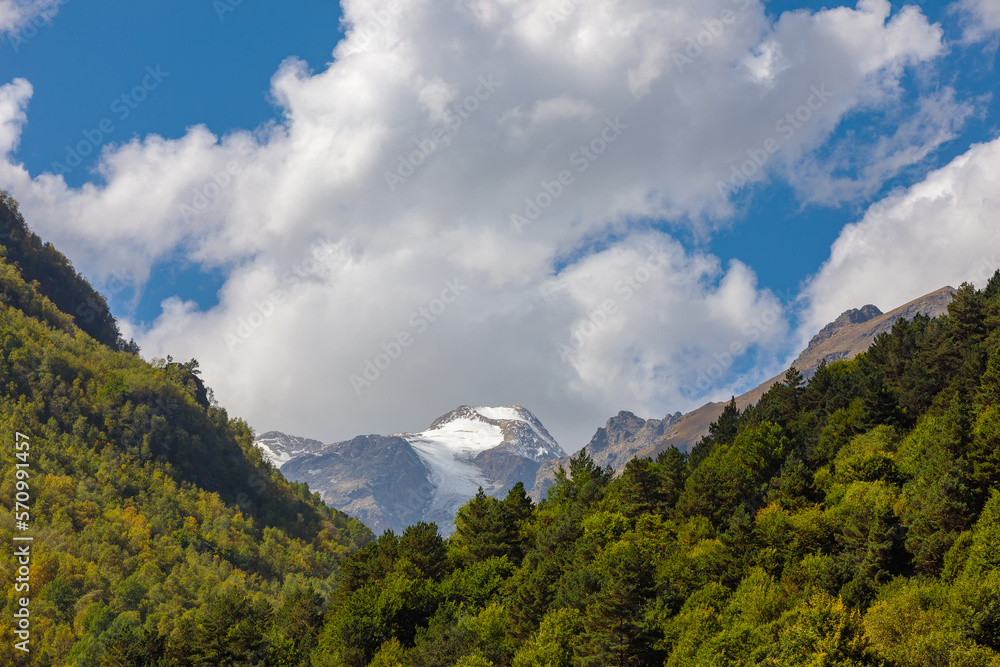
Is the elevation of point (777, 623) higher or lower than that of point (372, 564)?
lower

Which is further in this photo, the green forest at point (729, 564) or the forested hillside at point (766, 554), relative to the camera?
the green forest at point (729, 564)

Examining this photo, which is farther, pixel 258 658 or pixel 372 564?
pixel 372 564

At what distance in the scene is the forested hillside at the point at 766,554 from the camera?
5684cm

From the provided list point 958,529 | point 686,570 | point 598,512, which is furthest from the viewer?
point 598,512

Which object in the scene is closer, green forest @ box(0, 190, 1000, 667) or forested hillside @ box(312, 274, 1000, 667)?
forested hillside @ box(312, 274, 1000, 667)

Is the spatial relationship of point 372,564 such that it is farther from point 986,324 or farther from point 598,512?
point 986,324

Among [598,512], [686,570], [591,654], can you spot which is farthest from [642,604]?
[598,512]

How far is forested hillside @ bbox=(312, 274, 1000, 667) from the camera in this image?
56844 millimetres

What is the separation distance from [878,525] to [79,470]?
640ft

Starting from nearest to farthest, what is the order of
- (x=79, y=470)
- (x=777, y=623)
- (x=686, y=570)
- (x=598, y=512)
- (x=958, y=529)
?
(x=777, y=623) < (x=958, y=529) < (x=686, y=570) < (x=598, y=512) < (x=79, y=470)

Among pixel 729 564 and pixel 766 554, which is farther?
pixel 729 564

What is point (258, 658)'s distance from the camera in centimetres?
7969

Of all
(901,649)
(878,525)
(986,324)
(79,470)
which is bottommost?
(901,649)

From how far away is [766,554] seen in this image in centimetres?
7538
